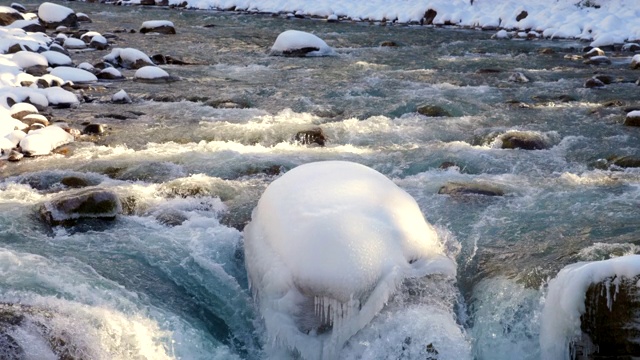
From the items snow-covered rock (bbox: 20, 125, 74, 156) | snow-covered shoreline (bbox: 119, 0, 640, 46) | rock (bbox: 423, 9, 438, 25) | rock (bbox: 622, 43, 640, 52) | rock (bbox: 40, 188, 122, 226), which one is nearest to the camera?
rock (bbox: 40, 188, 122, 226)

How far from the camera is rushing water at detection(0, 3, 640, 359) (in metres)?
4.53

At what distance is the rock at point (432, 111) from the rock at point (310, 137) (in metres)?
1.85

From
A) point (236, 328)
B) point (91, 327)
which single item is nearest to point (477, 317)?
point (236, 328)

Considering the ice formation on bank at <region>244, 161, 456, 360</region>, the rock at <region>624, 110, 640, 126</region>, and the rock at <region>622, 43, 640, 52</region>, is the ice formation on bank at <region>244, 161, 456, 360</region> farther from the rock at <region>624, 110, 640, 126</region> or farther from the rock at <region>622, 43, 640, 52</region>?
the rock at <region>622, 43, 640, 52</region>

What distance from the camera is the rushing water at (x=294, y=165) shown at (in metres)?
4.53

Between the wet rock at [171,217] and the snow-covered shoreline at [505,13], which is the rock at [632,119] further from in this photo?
the snow-covered shoreline at [505,13]

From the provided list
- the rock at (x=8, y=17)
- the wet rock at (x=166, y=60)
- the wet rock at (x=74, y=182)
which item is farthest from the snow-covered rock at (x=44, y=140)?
the rock at (x=8, y=17)

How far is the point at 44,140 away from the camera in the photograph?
8203mm

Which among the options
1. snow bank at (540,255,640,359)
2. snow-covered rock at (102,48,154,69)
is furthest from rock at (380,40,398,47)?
snow bank at (540,255,640,359)

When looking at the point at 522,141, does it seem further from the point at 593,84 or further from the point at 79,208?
the point at 79,208

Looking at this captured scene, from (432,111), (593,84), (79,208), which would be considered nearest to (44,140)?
(79,208)

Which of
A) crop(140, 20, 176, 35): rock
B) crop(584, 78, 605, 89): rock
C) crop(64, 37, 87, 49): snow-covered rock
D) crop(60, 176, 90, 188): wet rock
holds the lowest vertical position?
crop(140, 20, 176, 35): rock

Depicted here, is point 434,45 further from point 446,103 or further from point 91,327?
point 91,327

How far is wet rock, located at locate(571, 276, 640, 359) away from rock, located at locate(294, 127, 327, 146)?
4.86 m
